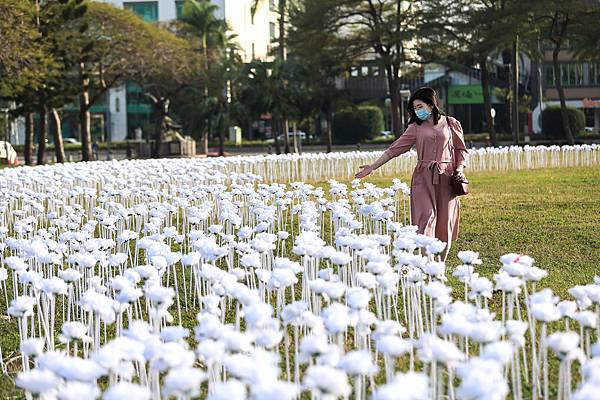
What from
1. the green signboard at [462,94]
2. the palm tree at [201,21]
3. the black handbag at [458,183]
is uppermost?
the palm tree at [201,21]

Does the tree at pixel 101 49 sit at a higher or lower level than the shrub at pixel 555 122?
higher

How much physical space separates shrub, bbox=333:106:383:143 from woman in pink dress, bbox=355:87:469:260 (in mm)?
53647

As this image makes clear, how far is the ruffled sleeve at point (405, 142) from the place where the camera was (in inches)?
378

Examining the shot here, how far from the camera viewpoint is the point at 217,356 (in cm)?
395

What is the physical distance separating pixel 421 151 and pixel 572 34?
122 feet

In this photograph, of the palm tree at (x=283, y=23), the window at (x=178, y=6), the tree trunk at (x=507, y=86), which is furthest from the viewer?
the window at (x=178, y=6)

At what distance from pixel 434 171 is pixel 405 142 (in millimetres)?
382

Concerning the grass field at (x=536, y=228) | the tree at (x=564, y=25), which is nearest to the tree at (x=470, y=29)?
the tree at (x=564, y=25)

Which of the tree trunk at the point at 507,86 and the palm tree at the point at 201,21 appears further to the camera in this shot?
the tree trunk at the point at 507,86

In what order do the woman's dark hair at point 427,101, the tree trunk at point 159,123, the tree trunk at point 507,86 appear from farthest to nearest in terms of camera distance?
the tree trunk at point 507,86 < the tree trunk at point 159,123 < the woman's dark hair at point 427,101

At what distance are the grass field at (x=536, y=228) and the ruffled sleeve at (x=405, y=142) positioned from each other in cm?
134

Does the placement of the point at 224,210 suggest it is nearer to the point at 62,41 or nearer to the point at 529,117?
the point at 62,41

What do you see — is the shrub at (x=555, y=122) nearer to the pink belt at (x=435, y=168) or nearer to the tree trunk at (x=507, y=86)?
the tree trunk at (x=507, y=86)

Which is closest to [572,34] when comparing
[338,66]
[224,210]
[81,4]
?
[338,66]
